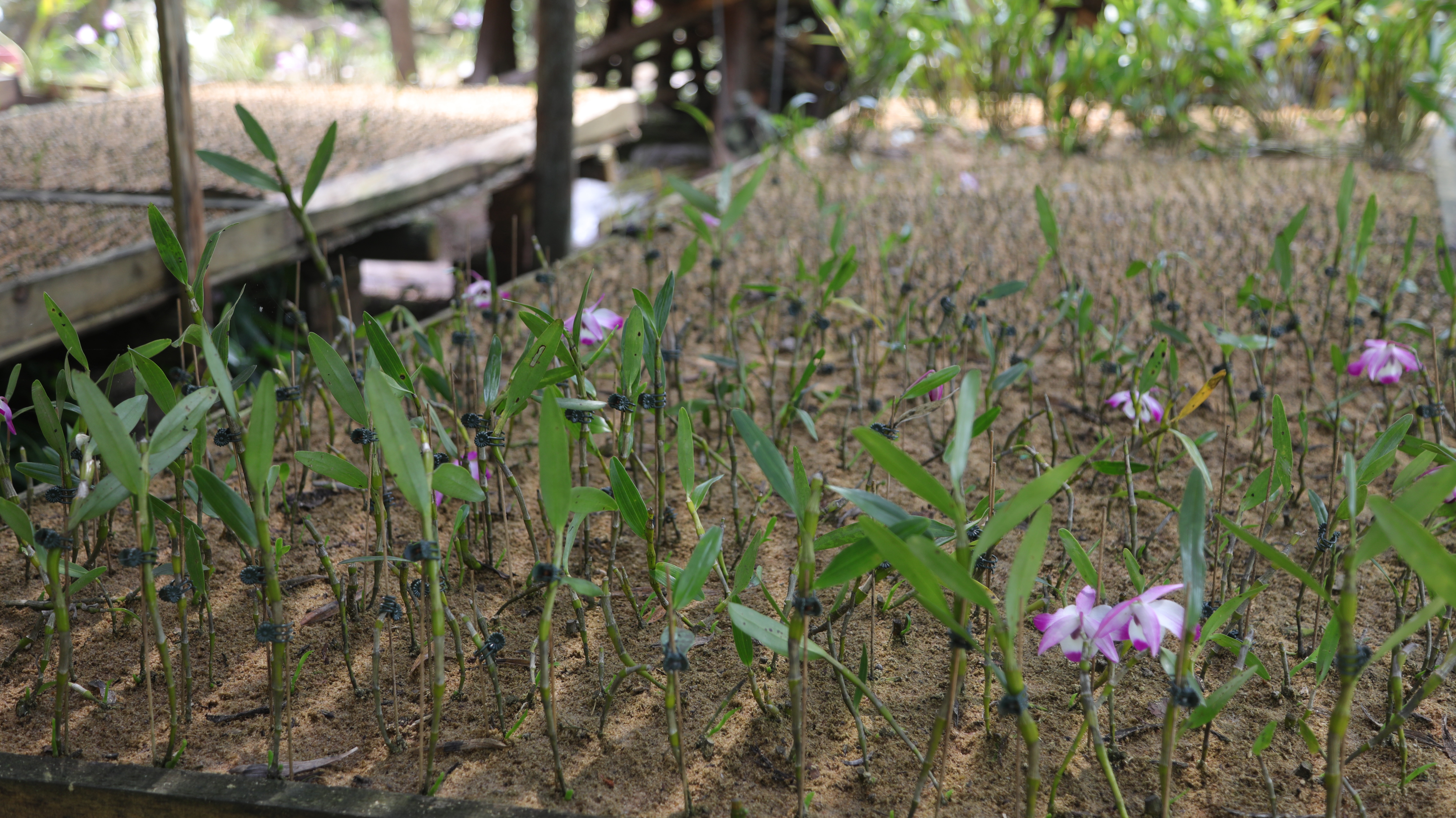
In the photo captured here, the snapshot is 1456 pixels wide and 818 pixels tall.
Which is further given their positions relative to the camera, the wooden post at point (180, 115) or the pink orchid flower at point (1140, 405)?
the wooden post at point (180, 115)

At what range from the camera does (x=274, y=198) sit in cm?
274

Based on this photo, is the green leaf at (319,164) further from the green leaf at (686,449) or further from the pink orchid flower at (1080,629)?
the pink orchid flower at (1080,629)

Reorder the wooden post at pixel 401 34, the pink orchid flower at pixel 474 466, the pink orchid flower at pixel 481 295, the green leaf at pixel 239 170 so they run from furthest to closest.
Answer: the wooden post at pixel 401 34 → the pink orchid flower at pixel 481 295 → the green leaf at pixel 239 170 → the pink orchid flower at pixel 474 466

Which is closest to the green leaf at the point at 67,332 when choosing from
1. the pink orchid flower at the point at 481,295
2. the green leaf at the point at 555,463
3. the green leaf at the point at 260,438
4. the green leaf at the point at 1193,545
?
the green leaf at the point at 260,438

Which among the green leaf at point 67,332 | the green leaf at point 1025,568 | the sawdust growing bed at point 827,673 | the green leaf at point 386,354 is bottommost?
the sawdust growing bed at point 827,673

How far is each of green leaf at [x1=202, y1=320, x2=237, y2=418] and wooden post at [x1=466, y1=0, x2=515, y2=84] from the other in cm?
567

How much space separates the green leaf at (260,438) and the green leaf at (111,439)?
78 mm

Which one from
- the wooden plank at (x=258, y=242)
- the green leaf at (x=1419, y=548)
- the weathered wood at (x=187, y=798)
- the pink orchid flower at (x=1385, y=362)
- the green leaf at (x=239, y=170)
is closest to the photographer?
the green leaf at (x=1419, y=548)

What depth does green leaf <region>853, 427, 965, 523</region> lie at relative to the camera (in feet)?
2.46

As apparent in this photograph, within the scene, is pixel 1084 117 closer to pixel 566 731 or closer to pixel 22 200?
pixel 22 200

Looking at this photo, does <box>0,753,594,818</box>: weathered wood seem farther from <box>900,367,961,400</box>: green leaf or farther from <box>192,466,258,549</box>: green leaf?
<box>900,367,961,400</box>: green leaf

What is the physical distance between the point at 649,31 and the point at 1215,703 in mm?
6164

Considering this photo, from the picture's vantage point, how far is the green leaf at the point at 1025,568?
763 mm

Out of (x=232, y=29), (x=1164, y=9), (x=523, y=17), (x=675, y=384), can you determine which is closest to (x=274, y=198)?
(x=675, y=384)
